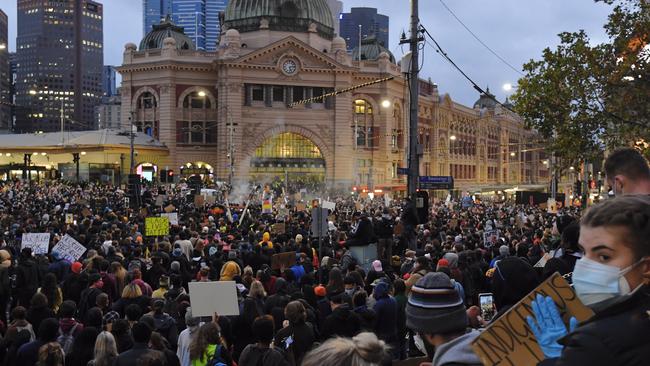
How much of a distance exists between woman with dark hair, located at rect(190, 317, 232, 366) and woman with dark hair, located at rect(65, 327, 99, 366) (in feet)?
3.97

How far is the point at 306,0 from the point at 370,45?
558 inches

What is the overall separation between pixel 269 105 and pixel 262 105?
2.51ft

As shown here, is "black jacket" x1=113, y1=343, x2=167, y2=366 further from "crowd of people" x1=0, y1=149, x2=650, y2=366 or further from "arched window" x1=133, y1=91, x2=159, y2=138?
"arched window" x1=133, y1=91, x2=159, y2=138

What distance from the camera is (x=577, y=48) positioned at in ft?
59.2

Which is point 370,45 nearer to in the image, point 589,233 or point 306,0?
point 306,0

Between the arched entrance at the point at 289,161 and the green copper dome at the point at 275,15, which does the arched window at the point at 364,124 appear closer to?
the arched entrance at the point at 289,161

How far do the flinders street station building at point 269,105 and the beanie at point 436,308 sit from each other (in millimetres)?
61996

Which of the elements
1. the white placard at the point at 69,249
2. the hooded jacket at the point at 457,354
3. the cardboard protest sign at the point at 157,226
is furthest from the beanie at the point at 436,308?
the cardboard protest sign at the point at 157,226

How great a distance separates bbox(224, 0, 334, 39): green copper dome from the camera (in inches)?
2985

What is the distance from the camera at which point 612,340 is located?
2436 millimetres

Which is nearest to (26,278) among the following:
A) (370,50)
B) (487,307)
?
(487,307)

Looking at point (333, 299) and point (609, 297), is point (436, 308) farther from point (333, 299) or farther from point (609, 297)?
point (333, 299)

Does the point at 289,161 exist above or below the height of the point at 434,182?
above

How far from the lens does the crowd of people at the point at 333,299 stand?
2736mm
